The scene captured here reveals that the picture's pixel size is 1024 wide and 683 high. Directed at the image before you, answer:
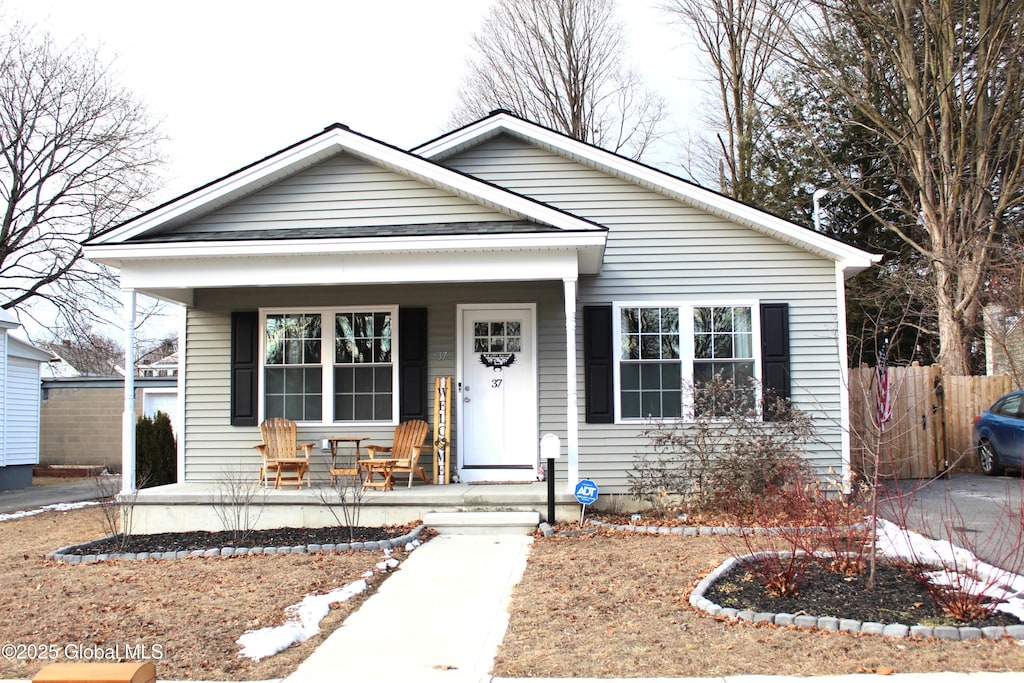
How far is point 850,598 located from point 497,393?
573 centimetres

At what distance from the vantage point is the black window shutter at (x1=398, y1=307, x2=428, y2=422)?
1050cm

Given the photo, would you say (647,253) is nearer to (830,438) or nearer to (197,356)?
(830,438)

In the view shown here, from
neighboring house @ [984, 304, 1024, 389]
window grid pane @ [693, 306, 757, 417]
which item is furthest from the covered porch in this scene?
neighboring house @ [984, 304, 1024, 389]

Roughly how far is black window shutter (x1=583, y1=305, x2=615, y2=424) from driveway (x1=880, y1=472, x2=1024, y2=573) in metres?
3.19

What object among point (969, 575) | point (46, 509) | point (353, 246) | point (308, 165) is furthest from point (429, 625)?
point (46, 509)

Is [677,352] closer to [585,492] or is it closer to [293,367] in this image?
[585,492]

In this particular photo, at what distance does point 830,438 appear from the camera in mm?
10172

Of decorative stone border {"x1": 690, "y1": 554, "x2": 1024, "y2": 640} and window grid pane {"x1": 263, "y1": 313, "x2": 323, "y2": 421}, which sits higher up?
window grid pane {"x1": 263, "y1": 313, "x2": 323, "y2": 421}

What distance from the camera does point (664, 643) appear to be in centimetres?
496

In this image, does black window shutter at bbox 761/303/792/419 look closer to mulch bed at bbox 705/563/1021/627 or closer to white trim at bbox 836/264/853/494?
white trim at bbox 836/264/853/494

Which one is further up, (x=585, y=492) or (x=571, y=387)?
(x=571, y=387)

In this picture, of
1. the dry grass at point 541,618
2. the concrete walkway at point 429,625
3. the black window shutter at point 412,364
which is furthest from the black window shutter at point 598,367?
the concrete walkway at point 429,625

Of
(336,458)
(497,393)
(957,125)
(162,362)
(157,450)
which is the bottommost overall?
(157,450)

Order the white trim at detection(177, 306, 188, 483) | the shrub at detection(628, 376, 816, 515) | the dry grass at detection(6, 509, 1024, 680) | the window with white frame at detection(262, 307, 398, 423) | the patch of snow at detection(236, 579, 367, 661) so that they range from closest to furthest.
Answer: the dry grass at detection(6, 509, 1024, 680), the patch of snow at detection(236, 579, 367, 661), the shrub at detection(628, 376, 816, 515), the window with white frame at detection(262, 307, 398, 423), the white trim at detection(177, 306, 188, 483)
